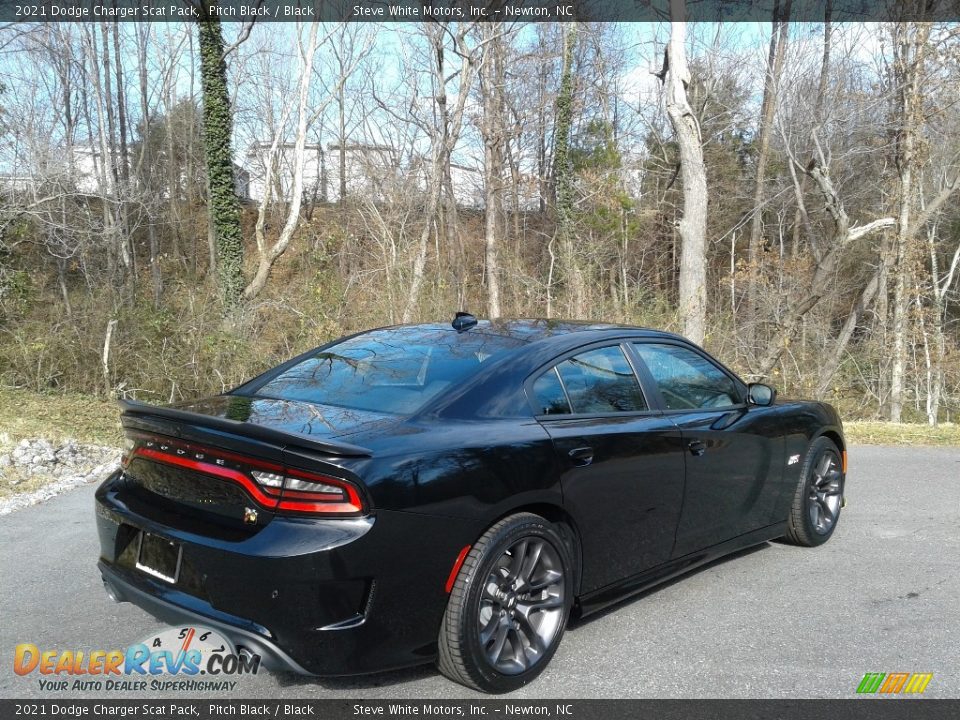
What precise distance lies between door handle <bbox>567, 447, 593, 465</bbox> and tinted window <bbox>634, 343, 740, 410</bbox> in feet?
2.71

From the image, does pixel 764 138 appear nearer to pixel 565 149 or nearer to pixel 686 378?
pixel 565 149

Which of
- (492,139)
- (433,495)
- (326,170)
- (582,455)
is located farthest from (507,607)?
(326,170)

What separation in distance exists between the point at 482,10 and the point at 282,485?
823 inches

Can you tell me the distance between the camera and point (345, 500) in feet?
9.55

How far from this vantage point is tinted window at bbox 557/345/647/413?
12.9ft

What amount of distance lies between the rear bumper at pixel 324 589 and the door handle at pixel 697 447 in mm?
1646

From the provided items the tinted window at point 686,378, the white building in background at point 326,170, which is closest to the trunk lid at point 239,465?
the tinted window at point 686,378

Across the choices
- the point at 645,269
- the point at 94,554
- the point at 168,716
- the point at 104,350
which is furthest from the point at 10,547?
the point at 645,269

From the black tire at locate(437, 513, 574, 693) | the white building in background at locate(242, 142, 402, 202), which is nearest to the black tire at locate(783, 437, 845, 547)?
the black tire at locate(437, 513, 574, 693)

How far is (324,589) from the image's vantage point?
9.29ft

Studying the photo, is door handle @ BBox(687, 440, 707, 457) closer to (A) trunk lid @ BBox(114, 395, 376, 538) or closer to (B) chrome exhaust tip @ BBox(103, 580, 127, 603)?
(A) trunk lid @ BBox(114, 395, 376, 538)

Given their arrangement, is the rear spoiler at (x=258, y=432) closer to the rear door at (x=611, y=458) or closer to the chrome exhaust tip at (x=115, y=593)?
the chrome exhaust tip at (x=115, y=593)

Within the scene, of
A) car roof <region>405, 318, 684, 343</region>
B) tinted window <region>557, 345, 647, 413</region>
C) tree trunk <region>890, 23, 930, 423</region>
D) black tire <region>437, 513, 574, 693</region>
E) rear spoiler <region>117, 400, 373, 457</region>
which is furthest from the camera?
tree trunk <region>890, 23, 930, 423</region>

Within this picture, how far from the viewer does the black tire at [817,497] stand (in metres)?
5.27
